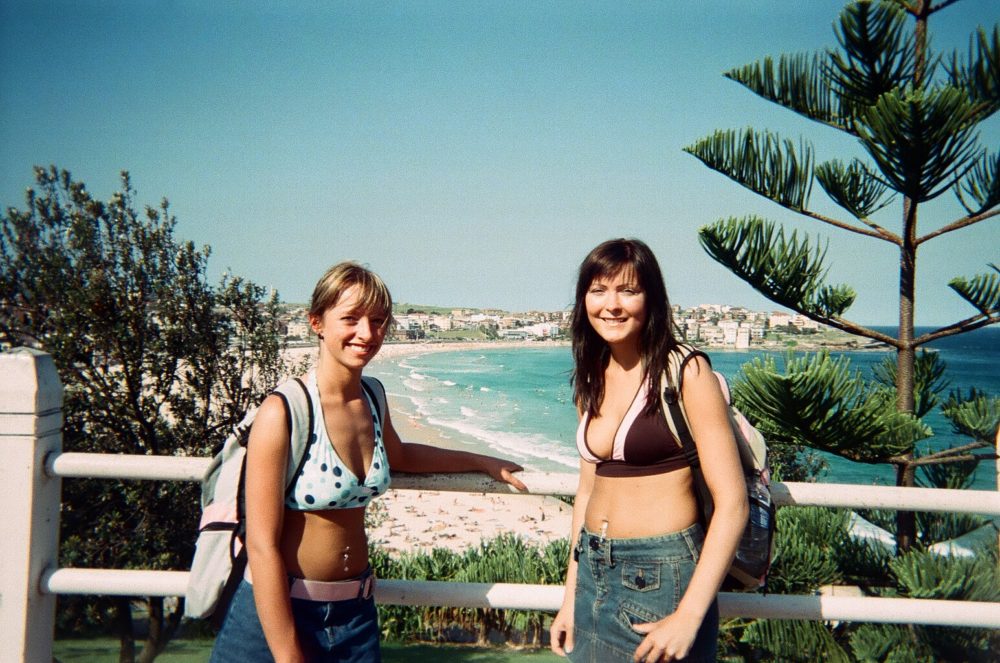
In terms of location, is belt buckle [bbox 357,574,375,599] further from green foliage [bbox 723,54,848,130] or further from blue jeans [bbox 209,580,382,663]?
green foliage [bbox 723,54,848,130]

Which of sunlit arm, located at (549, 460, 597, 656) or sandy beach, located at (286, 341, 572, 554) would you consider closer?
sunlit arm, located at (549, 460, 597, 656)

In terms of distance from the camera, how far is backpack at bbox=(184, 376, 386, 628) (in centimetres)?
151

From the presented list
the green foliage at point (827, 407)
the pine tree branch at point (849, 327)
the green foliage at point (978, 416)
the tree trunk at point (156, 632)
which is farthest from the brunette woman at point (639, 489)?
the tree trunk at point (156, 632)

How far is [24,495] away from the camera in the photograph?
1.84 m

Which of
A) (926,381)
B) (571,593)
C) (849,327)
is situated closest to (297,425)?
(571,593)

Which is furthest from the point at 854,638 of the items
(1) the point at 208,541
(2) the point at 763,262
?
(1) the point at 208,541

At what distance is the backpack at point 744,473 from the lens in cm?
146

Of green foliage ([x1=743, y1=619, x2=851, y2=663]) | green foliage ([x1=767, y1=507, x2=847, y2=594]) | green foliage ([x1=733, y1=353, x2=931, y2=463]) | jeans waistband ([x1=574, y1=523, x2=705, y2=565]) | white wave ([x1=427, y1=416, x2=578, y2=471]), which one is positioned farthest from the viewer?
white wave ([x1=427, y1=416, x2=578, y2=471])

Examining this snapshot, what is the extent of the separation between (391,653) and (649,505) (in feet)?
11.1

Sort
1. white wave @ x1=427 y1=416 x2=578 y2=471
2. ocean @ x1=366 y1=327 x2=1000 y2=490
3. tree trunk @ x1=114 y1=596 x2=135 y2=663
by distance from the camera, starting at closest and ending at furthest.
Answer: tree trunk @ x1=114 y1=596 x2=135 y2=663 → white wave @ x1=427 y1=416 x2=578 y2=471 → ocean @ x1=366 y1=327 x2=1000 y2=490

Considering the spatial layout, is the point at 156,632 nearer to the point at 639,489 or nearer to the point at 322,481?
the point at 322,481

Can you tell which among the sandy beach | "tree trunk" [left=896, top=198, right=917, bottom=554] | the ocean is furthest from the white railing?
the sandy beach

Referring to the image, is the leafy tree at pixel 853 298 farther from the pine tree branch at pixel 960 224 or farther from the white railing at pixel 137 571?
the white railing at pixel 137 571

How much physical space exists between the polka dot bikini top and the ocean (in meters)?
4.18
